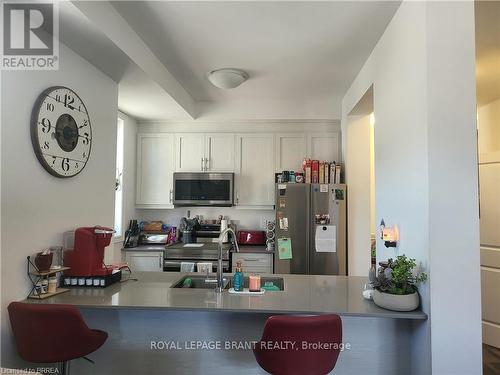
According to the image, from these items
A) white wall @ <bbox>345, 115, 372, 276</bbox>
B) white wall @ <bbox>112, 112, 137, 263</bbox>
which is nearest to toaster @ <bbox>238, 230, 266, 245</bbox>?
white wall @ <bbox>345, 115, 372, 276</bbox>

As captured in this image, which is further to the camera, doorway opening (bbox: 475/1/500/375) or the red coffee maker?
doorway opening (bbox: 475/1/500/375)

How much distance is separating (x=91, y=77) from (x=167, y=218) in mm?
2285

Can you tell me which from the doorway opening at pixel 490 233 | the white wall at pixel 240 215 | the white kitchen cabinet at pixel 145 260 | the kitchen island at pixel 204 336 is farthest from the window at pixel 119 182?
the doorway opening at pixel 490 233

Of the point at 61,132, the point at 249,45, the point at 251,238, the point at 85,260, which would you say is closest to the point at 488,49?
the point at 249,45

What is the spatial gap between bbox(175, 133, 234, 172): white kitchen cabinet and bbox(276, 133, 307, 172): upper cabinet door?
0.61 metres

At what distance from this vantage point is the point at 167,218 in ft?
14.3

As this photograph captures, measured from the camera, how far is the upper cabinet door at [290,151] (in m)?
4.05

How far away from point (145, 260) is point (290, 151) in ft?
7.27

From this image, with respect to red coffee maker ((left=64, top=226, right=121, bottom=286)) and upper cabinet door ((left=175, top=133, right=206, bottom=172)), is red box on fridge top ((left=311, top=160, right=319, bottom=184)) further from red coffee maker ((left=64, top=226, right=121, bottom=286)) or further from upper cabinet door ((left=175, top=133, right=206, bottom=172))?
red coffee maker ((left=64, top=226, right=121, bottom=286))

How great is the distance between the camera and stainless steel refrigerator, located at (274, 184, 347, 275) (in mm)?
3557

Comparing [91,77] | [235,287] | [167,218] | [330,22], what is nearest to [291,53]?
[330,22]

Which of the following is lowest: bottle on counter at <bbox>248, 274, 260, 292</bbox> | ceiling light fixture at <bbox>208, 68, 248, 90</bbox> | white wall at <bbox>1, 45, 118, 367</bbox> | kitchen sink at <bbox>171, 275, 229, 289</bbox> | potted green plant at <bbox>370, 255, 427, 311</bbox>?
kitchen sink at <bbox>171, 275, 229, 289</bbox>

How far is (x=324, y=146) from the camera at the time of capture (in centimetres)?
405

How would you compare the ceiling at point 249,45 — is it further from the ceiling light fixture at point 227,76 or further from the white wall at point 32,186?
the white wall at point 32,186
